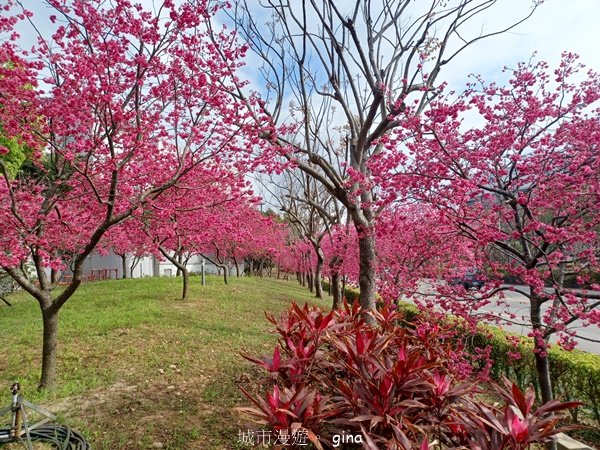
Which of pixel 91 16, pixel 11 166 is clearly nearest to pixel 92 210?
pixel 91 16

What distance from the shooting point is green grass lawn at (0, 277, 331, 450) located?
3533 millimetres

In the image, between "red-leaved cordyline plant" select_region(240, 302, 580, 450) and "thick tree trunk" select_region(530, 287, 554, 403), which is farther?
"thick tree trunk" select_region(530, 287, 554, 403)

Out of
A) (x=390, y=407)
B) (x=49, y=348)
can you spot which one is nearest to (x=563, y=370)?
(x=390, y=407)

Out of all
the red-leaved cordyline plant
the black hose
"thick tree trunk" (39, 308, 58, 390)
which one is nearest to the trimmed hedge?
the red-leaved cordyline plant

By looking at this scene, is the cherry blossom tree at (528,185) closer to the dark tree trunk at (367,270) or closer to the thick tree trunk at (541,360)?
the thick tree trunk at (541,360)

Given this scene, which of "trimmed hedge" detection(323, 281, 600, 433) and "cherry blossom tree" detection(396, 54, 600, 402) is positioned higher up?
"cherry blossom tree" detection(396, 54, 600, 402)

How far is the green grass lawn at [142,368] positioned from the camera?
3533 mm

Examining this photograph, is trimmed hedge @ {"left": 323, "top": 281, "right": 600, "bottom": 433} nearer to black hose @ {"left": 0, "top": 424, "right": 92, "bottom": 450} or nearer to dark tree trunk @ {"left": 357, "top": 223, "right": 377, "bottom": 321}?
dark tree trunk @ {"left": 357, "top": 223, "right": 377, "bottom": 321}

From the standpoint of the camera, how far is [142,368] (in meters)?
5.07

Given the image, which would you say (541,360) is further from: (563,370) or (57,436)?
(57,436)

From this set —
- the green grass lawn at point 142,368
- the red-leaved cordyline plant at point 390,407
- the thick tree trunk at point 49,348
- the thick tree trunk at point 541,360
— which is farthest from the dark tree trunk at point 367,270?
the thick tree trunk at point 49,348

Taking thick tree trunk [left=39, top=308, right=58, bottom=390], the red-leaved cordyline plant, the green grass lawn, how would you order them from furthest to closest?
thick tree trunk [left=39, top=308, right=58, bottom=390] → the green grass lawn → the red-leaved cordyline plant

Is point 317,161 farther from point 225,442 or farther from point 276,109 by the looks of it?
point 225,442

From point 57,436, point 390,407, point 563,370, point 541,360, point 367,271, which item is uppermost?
point 367,271
